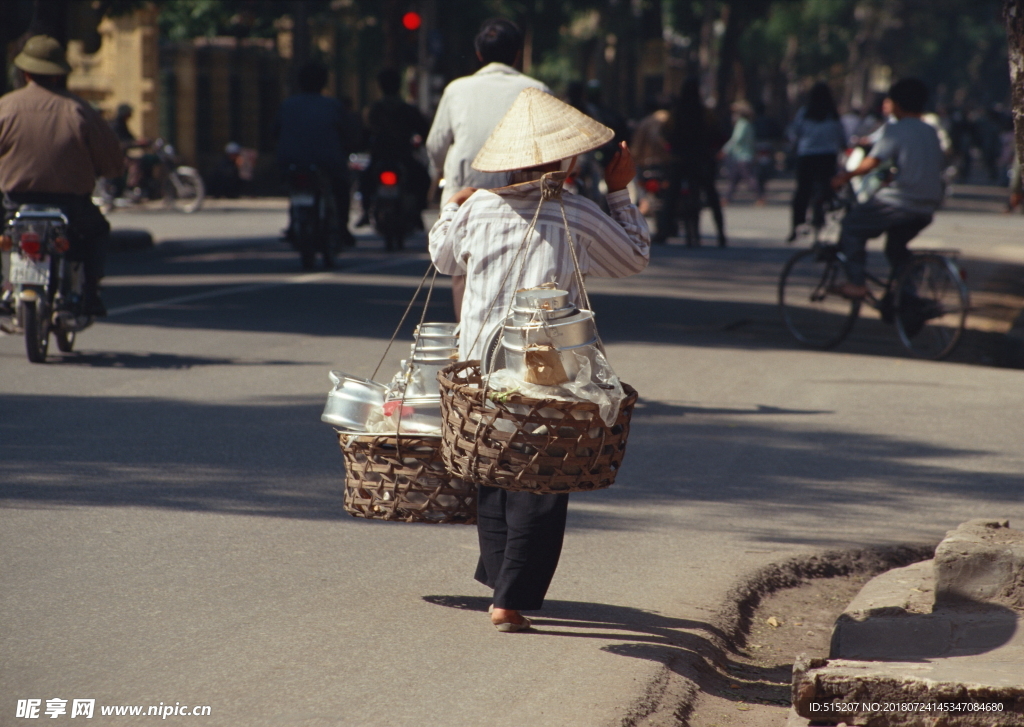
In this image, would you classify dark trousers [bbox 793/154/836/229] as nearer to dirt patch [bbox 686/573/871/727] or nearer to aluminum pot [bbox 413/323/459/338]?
dirt patch [bbox 686/573/871/727]

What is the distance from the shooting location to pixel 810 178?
716 inches

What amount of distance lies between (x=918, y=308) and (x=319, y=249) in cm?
698

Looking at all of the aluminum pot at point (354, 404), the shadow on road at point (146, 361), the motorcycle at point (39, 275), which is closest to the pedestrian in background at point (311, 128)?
the shadow on road at point (146, 361)

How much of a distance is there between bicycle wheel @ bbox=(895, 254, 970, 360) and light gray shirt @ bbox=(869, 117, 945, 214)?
426mm

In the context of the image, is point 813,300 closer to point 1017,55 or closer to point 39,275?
point 39,275

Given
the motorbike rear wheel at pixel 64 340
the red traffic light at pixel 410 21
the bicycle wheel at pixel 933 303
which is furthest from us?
the red traffic light at pixel 410 21

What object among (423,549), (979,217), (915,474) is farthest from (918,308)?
(979,217)

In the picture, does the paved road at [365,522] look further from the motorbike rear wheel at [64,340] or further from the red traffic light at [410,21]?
the red traffic light at [410,21]

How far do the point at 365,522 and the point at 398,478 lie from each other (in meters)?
1.49

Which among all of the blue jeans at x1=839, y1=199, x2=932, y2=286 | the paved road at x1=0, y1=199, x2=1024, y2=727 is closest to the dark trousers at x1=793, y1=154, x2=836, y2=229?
the paved road at x1=0, y1=199, x2=1024, y2=727

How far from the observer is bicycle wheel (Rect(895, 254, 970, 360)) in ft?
31.2

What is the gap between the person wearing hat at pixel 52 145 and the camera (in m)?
8.46

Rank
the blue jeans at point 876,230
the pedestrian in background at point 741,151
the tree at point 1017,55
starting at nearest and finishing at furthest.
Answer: the tree at point 1017,55, the blue jeans at point 876,230, the pedestrian in background at point 741,151

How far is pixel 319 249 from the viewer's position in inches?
571
